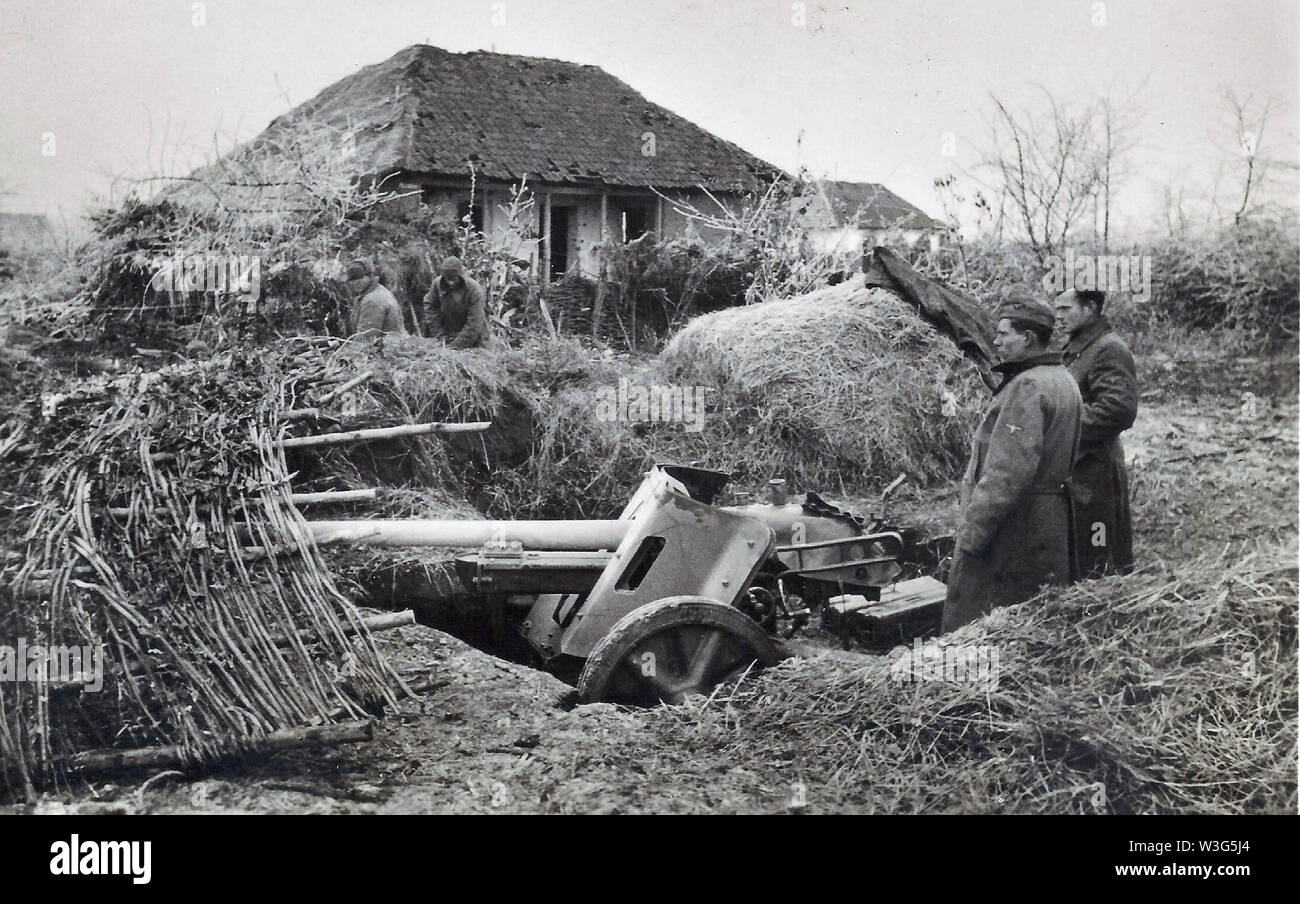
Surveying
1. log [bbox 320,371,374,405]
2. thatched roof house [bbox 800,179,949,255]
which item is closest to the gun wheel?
log [bbox 320,371,374,405]

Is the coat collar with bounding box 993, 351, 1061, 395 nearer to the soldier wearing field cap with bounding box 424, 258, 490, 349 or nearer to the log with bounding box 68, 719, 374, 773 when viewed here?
the log with bounding box 68, 719, 374, 773

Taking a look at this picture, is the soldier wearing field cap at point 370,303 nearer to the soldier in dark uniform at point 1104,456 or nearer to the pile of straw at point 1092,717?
the soldier in dark uniform at point 1104,456

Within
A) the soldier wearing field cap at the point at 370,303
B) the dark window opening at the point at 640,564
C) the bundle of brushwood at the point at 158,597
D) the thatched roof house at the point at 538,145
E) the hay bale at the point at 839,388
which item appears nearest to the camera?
the bundle of brushwood at the point at 158,597

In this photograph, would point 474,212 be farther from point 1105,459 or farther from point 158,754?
point 158,754

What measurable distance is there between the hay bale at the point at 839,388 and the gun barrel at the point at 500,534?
349cm

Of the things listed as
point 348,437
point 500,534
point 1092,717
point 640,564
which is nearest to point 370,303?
point 348,437

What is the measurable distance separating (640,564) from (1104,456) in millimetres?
2402

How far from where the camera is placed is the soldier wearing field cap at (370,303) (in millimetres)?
8906

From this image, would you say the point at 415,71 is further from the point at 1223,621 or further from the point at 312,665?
the point at 1223,621

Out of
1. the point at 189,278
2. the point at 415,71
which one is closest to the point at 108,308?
the point at 189,278

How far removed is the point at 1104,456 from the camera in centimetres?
532

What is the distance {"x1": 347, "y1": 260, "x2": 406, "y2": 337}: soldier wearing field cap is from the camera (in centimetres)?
891

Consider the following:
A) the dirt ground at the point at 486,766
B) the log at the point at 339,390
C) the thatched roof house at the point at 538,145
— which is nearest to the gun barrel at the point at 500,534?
the dirt ground at the point at 486,766
